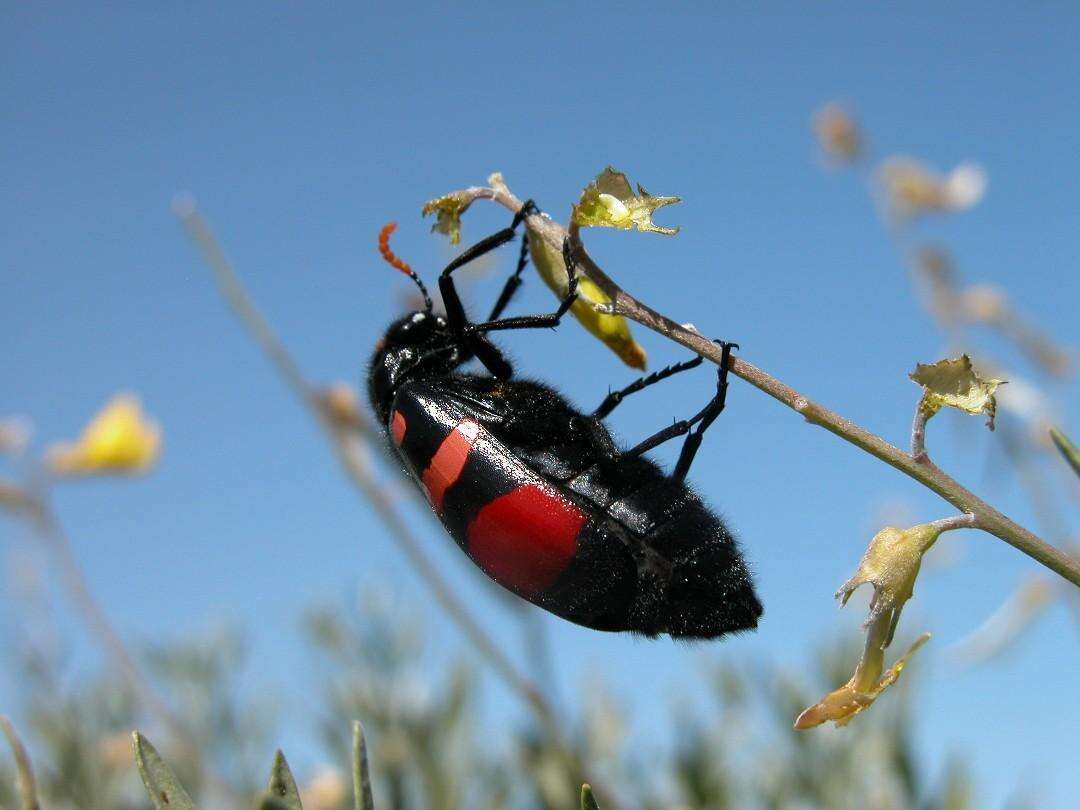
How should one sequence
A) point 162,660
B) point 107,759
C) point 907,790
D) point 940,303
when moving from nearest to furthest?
point 907,790 → point 107,759 → point 940,303 → point 162,660

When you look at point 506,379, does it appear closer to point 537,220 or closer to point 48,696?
point 537,220

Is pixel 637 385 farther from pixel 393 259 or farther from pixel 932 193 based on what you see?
pixel 932 193

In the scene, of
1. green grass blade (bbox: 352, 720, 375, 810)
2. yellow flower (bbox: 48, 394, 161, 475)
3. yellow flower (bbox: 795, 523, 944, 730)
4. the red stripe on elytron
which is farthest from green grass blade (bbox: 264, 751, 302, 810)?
yellow flower (bbox: 48, 394, 161, 475)

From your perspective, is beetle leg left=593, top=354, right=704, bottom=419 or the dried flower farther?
the dried flower

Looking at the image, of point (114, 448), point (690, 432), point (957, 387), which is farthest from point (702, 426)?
point (114, 448)

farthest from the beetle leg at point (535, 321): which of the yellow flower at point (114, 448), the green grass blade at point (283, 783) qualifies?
the yellow flower at point (114, 448)

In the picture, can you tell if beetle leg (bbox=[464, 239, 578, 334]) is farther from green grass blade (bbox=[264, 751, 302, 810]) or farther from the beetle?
green grass blade (bbox=[264, 751, 302, 810])

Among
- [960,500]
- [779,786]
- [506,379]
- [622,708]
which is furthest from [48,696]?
[960,500]
